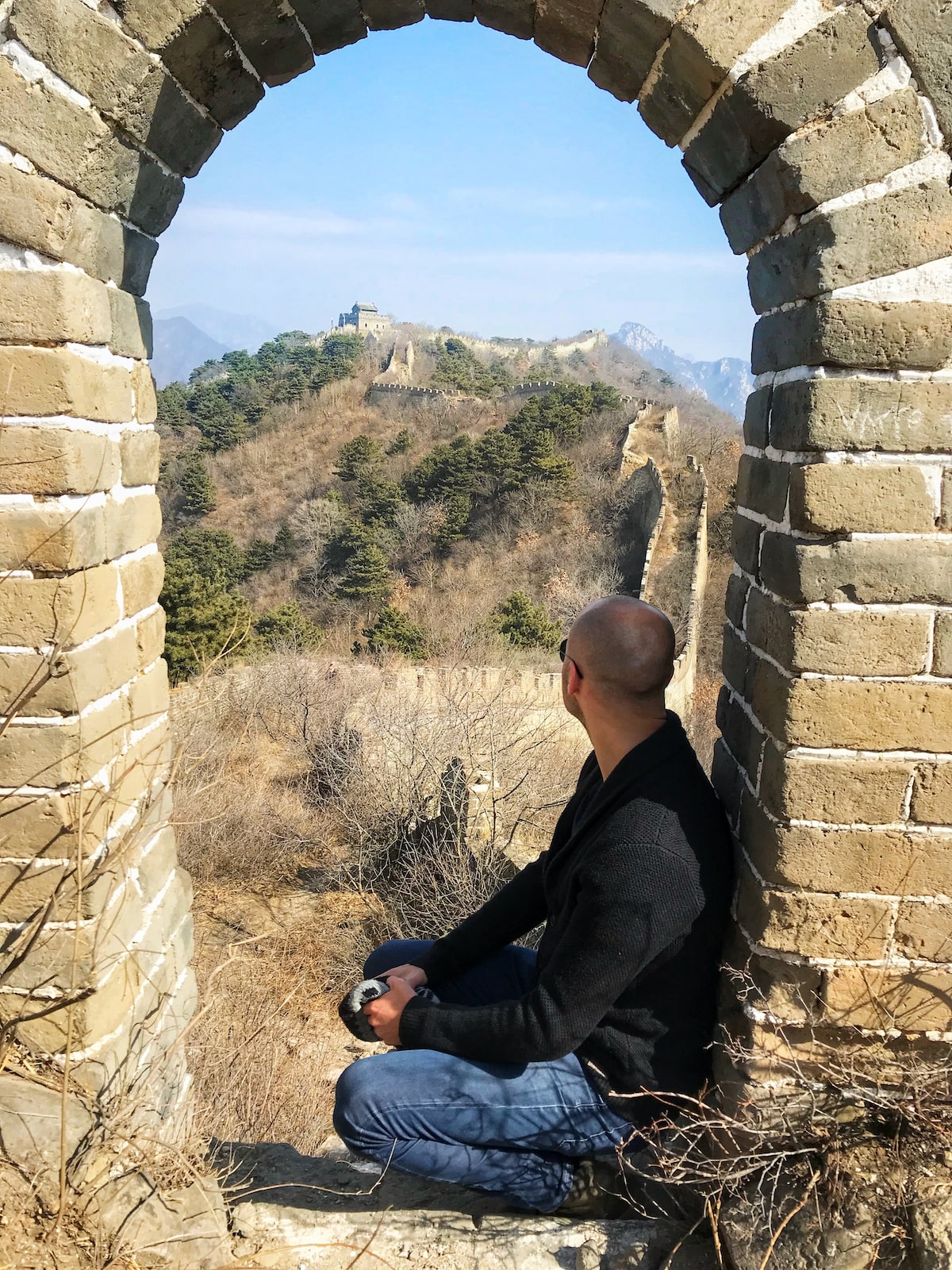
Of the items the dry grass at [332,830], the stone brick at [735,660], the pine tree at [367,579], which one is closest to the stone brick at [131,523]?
the stone brick at [735,660]

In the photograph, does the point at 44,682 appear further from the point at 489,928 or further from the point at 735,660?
the point at 735,660

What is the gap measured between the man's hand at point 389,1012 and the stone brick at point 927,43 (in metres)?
2.32

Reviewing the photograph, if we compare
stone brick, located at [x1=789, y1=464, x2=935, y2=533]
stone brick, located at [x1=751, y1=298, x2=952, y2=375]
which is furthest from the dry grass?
stone brick, located at [x1=751, y1=298, x2=952, y2=375]

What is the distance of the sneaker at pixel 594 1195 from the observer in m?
2.24

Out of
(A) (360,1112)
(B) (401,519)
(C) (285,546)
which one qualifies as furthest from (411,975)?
(C) (285,546)

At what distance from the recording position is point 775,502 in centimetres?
199

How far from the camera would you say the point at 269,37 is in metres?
2.01

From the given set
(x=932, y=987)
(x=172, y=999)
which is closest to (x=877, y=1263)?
(x=932, y=987)

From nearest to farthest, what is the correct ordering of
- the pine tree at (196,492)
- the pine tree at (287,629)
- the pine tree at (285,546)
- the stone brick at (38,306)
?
the stone brick at (38,306), the pine tree at (287,629), the pine tree at (285,546), the pine tree at (196,492)

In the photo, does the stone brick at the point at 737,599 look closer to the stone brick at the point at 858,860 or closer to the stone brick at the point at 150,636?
the stone brick at the point at 858,860

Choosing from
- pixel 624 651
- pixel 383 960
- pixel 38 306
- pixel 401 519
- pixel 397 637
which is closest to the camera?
pixel 38 306

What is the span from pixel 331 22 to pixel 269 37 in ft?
0.55

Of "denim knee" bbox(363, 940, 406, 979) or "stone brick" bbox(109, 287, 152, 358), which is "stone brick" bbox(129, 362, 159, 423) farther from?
"denim knee" bbox(363, 940, 406, 979)

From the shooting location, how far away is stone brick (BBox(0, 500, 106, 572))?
1867 mm
